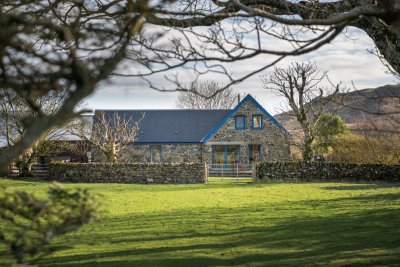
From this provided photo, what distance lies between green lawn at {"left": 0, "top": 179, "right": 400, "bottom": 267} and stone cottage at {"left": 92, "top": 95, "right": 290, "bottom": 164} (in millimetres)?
20630

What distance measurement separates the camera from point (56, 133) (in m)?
32.4

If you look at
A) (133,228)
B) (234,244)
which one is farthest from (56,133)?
(234,244)

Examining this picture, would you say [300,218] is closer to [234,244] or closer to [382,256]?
[234,244]

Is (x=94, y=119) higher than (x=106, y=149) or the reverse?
higher

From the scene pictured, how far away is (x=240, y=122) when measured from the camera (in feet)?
128

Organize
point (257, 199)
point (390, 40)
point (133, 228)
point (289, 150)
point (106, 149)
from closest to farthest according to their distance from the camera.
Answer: point (390, 40) → point (133, 228) → point (257, 199) → point (106, 149) → point (289, 150)

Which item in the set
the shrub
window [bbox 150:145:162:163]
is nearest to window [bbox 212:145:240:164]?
window [bbox 150:145:162:163]

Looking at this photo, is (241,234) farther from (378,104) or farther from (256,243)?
(378,104)

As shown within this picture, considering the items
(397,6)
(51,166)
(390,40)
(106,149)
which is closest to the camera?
(397,6)

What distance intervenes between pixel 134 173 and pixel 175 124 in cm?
1228

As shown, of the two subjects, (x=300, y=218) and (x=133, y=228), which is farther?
(x=300, y=218)

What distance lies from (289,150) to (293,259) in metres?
30.2

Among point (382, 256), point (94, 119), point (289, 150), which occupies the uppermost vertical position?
point (94, 119)

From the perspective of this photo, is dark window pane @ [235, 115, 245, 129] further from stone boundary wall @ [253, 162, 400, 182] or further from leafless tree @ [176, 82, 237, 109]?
leafless tree @ [176, 82, 237, 109]
